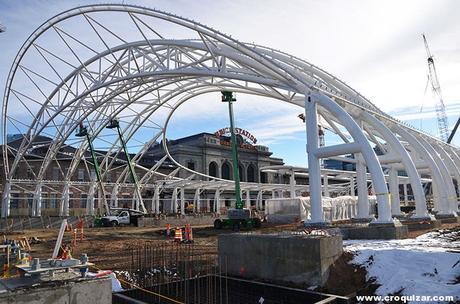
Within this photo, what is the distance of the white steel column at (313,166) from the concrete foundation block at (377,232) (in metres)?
2.23

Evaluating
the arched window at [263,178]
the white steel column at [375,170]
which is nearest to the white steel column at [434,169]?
the white steel column at [375,170]

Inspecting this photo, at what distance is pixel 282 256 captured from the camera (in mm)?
14664

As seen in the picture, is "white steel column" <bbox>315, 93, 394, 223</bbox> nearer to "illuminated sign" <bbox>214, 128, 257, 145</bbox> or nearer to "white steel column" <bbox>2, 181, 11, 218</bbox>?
Answer: "white steel column" <bbox>2, 181, 11, 218</bbox>

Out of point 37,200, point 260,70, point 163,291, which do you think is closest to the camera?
point 163,291

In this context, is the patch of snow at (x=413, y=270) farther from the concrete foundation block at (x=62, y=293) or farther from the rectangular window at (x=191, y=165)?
the rectangular window at (x=191, y=165)

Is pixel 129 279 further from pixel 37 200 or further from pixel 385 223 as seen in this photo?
pixel 37 200

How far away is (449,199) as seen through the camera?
33.4m

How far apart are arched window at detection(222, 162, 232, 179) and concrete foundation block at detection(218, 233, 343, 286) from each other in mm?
73249

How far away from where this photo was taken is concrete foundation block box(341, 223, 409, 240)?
2047 cm

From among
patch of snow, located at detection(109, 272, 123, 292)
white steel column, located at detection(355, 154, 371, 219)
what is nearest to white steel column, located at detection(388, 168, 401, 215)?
white steel column, located at detection(355, 154, 371, 219)

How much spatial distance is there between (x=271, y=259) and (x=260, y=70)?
56.3 ft

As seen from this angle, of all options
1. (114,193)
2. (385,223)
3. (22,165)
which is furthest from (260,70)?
(22,165)

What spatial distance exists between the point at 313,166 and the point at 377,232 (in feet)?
18.5

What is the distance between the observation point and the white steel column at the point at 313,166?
938 inches
